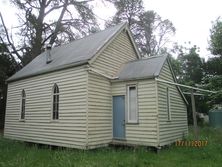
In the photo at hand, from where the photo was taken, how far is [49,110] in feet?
49.4

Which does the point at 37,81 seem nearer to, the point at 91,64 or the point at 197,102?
the point at 91,64

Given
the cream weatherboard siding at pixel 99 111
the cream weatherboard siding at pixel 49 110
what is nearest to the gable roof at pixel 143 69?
the cream weatherboard siding at pixel 99 111

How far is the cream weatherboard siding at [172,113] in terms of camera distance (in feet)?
42.3

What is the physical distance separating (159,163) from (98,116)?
4393mm

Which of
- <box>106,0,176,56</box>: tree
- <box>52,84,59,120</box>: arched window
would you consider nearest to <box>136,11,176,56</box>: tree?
<box>106,0,176,56</box>: tree

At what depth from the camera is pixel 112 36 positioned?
15.3m

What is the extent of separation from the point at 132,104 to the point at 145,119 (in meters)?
1.17

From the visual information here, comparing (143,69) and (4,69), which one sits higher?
(4,69)

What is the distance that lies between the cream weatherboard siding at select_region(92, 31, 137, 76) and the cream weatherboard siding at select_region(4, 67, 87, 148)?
1459mm

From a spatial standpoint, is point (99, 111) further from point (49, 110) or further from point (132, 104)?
Answer: point (49, 110)

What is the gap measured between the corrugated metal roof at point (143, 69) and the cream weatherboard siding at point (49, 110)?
2396mm

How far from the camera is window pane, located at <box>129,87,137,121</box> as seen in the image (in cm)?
1335

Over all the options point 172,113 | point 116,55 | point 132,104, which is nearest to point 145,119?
point 132,104

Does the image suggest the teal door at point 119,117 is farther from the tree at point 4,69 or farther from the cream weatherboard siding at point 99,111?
the tree at point 4,69
